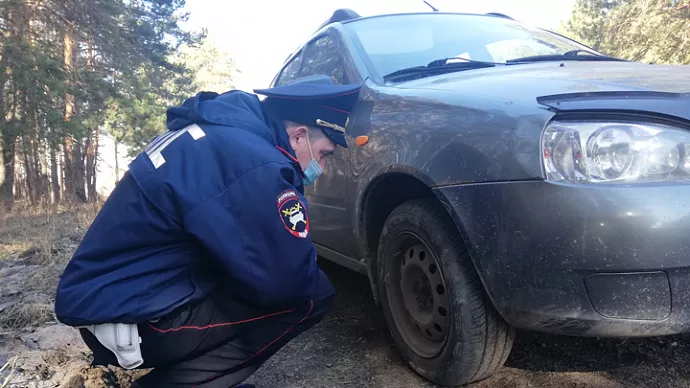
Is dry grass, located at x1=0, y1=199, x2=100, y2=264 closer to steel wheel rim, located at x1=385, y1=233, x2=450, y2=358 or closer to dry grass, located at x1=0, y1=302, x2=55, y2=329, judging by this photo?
dry grass, located at x1=0, y1=302, x2=55, y2=329

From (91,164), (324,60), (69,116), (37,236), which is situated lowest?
(37,236)

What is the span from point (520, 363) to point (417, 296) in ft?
1.81

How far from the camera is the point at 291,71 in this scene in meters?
4.01

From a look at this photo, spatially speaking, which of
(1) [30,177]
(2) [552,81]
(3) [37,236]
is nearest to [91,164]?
(1) [30,177]

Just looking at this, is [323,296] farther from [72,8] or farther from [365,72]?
[72,8]

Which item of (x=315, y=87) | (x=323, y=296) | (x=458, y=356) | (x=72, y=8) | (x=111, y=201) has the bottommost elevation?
(x=458, y=356)

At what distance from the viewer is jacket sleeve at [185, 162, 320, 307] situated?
1531 millimetres

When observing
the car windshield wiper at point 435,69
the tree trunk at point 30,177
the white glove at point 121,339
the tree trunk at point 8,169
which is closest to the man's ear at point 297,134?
the car windshield wiper at point 435,69

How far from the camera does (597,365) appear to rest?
2.19 metres

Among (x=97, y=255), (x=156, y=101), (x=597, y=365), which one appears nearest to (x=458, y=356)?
(x=597, y=365)

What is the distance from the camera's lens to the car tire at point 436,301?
187cm

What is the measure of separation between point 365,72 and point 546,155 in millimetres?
1284

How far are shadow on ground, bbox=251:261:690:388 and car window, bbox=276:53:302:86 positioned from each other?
1977 millimetres

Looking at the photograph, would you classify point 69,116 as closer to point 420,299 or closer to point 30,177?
point 30,177
